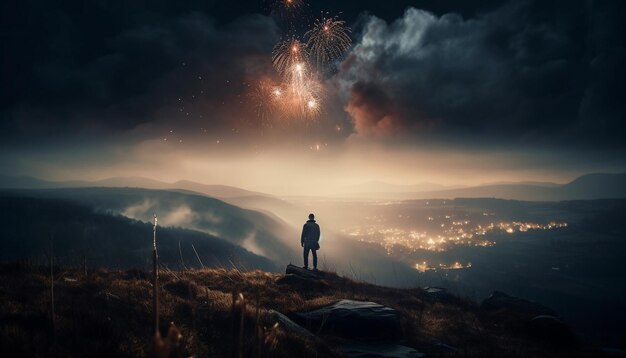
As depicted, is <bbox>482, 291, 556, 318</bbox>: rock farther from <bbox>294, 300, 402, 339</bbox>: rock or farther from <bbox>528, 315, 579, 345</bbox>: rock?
<bbox>294, 300, 402, 339</bbox>: rock

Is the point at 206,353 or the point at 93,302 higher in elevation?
the point at 93,302

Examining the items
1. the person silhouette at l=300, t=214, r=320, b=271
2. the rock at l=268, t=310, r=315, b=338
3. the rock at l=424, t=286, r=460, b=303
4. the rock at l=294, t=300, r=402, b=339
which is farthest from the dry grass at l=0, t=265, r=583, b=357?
the person silhouette at l=300, t=214, r=320, b=271

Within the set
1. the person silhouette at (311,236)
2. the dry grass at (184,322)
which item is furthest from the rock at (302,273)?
the dry grass at (184,322)

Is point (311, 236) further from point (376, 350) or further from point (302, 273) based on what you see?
point (376, 350)

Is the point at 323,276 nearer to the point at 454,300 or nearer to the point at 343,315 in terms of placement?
the point at 454,300

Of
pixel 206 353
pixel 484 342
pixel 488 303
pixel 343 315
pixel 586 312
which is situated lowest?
pixel 586 312

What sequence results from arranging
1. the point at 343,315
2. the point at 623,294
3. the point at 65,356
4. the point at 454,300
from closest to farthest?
1. the point at 65,356
2. the point at 343,315
3. the point at 454,300
4. the point at 623,294

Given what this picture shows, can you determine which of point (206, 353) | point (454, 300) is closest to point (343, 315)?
point (206, 353)
